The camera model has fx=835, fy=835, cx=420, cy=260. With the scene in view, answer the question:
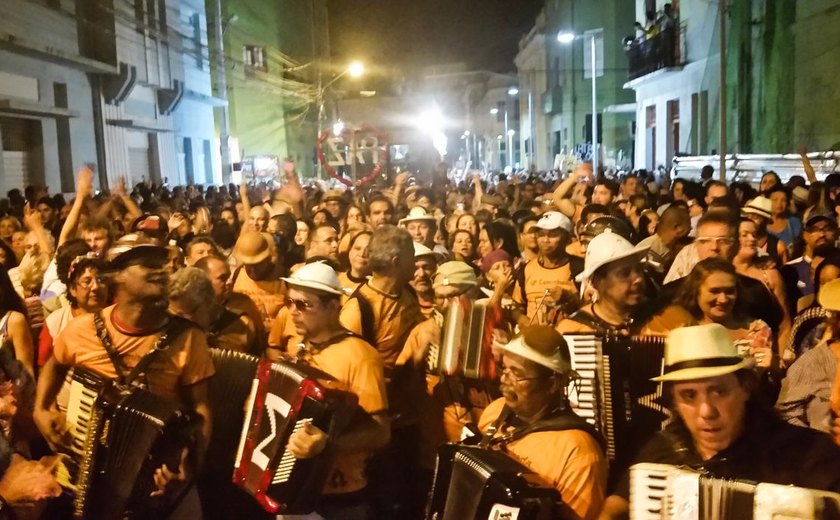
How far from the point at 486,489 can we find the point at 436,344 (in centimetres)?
177

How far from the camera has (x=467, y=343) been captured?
447 cm

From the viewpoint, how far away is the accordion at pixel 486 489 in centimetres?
287

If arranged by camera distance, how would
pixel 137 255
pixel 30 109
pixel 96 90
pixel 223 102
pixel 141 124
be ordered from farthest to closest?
1. pixel 223 102
2. pixel 141 124
3. pixel 96 90
4. pixel 30 109
5. pixel 137 255

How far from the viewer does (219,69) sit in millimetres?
34375

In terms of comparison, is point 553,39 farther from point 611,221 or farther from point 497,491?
point 497,491

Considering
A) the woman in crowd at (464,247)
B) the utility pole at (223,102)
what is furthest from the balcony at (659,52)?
the woman in crowd at (464,247)

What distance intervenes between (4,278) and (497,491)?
334cm

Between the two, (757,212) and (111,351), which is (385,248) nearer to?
(111,351)

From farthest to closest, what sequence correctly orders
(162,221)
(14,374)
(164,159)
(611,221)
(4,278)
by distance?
(164,159) → (162,221) → (611,221) → (4,278) → (14,374)

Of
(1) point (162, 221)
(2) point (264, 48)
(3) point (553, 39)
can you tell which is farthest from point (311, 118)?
(1) point (162, 221)

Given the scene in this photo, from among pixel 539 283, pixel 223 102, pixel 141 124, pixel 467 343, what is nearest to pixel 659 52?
pixel 141 124

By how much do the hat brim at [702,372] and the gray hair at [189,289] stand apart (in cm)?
257

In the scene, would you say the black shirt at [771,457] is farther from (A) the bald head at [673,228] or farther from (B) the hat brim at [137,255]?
(A) the bald head at [673,228]

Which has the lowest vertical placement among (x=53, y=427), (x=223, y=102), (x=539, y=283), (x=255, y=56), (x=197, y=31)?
(x=53, y=427)
